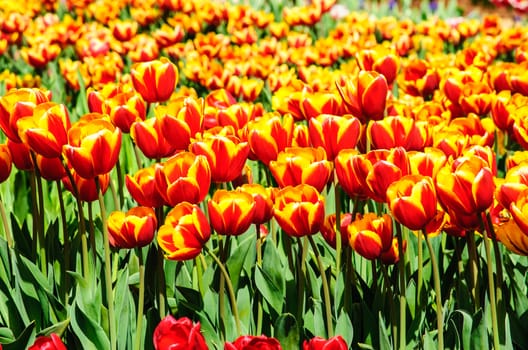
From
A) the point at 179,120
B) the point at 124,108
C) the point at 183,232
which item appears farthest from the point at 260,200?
the point at 124,108

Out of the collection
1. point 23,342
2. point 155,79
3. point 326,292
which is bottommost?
point 23,342

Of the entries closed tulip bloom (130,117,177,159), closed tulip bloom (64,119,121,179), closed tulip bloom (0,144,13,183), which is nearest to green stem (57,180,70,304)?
closed tulip bloom (0,144,13,183)

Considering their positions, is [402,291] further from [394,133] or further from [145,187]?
[145,187]

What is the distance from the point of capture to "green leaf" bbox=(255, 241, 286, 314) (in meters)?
1.86

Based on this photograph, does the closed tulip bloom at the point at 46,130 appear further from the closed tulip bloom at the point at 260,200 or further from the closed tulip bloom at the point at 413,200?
the closed tulip bloom at the point at 413,200

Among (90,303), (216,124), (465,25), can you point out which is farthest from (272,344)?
(465,25)

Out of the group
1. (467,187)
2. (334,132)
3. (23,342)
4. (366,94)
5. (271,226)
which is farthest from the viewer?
(271,226)

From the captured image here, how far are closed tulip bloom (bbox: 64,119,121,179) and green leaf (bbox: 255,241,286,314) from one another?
1.50 feet

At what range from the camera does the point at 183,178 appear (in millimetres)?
1604

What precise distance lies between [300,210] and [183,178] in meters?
0.25

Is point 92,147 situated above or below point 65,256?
above

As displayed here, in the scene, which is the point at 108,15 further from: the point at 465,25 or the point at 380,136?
the point at 380,136

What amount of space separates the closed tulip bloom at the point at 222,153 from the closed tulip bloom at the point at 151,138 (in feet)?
0.63

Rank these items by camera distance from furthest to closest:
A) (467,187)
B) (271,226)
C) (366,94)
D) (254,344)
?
(271,226)
(366,94)
(467,187)
(254,344)
